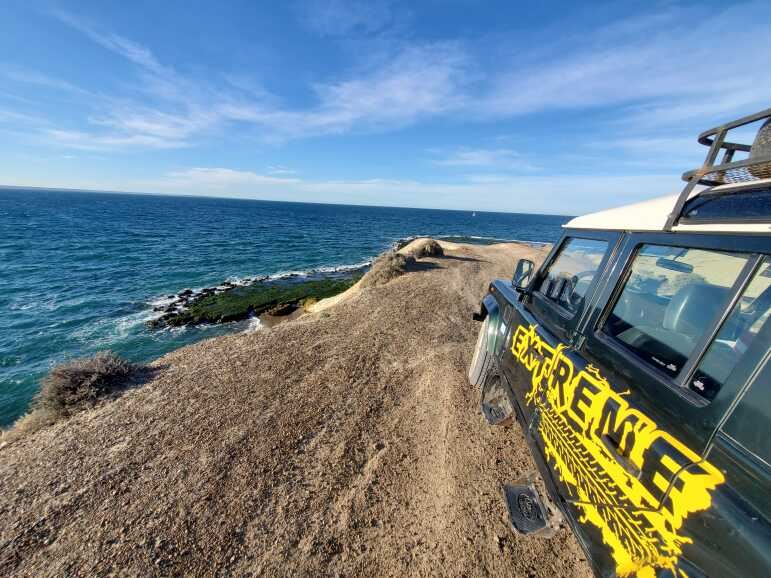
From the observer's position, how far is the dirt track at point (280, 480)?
3.15m

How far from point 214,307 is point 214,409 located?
494 inches

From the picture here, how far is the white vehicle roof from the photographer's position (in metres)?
1.59

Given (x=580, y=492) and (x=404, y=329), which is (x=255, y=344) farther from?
(x=580, y=492)

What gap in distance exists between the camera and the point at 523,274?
4145mm

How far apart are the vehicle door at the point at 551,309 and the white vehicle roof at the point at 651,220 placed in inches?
4.1

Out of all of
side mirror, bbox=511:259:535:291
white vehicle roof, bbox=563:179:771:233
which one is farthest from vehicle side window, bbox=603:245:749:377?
side mirror, bbox=511:259:535:291

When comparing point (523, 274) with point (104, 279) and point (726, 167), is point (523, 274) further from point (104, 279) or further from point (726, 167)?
point (104, 279)

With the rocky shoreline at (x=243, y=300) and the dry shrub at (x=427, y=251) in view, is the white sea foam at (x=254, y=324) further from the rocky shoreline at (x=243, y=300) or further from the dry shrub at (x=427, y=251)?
the dry shrub at (x=427, y=251)

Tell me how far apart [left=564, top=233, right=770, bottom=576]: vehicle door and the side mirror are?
147 centimetres

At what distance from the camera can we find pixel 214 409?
555cm

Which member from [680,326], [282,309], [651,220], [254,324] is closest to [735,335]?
[680,326]

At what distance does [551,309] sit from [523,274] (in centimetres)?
108

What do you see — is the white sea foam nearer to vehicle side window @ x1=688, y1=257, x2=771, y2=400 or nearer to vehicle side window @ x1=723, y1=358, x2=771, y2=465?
vehicle side window @ x1=688, y1=257, x2=771, y2=400

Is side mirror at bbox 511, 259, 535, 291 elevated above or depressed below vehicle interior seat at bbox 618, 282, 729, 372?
below
